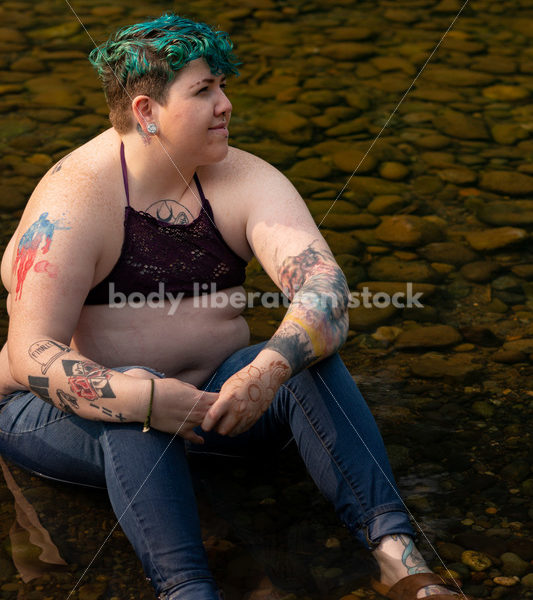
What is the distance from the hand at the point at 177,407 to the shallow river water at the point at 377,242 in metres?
0.45

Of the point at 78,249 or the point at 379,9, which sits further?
the point at 379,9

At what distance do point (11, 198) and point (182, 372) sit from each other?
80.1 inches

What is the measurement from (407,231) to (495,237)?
378mm

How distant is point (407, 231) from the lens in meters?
4.00

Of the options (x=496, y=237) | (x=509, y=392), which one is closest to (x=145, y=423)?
(x=509, y=392)

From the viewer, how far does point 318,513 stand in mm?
2488

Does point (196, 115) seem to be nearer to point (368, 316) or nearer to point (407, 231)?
point (368, 316)

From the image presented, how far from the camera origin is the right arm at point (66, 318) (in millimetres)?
2049

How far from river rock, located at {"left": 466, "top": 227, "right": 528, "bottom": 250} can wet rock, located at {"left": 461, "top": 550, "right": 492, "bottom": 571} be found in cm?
183

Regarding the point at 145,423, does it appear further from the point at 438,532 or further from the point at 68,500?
the point at 438,532

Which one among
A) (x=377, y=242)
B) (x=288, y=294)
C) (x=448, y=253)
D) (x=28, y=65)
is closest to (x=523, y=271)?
(x=448, y=253)

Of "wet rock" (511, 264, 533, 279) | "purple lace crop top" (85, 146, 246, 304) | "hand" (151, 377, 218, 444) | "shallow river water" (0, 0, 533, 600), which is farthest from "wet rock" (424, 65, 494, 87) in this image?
"hand" (151, 377, 218, 444)

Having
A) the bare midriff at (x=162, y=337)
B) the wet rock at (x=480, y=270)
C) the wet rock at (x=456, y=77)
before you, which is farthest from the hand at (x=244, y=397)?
the wet rock at (x=456, y=77)

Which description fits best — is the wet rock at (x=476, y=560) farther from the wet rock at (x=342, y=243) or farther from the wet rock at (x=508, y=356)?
the wet rock at (x=342, y=243)
